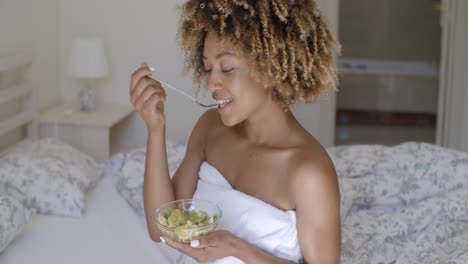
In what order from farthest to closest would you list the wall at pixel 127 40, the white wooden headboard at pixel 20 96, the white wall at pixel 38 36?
the wall at pixel 127 40 → the white wall at pixel 38 36 → the white wooden headboard at pixel 20 96

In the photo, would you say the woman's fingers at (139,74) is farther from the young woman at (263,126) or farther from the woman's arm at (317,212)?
the woman's arm at (317,212)

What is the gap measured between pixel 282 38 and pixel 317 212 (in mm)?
346

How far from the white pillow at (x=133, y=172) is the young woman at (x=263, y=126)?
101cm

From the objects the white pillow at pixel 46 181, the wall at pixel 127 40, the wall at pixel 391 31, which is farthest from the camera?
the wall at pixel 391 31

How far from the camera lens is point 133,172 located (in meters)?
2.69

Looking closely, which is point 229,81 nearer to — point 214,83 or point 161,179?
point 214,83

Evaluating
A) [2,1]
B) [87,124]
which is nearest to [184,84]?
[87,124]

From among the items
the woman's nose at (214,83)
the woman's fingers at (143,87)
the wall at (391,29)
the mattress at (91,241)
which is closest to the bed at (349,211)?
the mattress at (91,241)

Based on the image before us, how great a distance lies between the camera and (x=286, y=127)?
5.08 feet

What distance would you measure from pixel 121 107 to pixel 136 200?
1.09 m

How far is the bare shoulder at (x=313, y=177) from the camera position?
139 centimetres

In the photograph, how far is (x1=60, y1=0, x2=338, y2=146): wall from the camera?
366cm

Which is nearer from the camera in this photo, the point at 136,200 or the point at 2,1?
the point at 136,200

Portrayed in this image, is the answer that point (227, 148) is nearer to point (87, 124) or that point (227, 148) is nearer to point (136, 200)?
point (136, 200)
